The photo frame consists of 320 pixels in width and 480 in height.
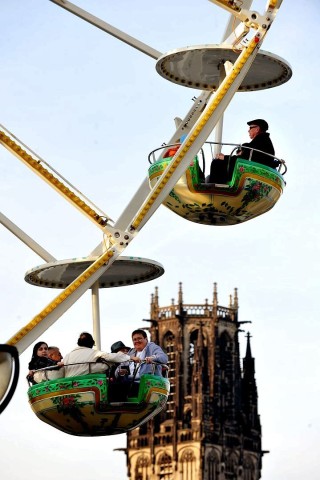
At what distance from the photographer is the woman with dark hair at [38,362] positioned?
18.9 meters

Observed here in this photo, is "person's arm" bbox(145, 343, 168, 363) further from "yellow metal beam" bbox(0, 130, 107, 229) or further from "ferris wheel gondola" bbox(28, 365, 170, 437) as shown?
"yellow metal beam" bbox(0, 130, 107, 229)

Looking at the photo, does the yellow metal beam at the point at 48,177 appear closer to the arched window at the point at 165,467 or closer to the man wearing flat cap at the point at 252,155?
the man wearing flat cap at the point at 252,155

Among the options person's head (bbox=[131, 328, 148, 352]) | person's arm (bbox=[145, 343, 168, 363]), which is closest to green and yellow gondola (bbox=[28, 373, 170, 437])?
person's arm (bbox=[145, 343, 168, 363])

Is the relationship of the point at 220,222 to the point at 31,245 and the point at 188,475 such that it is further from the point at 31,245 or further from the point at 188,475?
the point at 188,475

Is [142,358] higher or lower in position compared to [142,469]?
lower

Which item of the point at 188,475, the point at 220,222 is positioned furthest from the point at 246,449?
the point at 220,222

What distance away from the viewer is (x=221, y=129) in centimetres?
2045

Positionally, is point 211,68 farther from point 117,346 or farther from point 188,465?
point 188,465

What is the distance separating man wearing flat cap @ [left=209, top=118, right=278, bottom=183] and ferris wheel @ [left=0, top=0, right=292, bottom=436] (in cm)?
4

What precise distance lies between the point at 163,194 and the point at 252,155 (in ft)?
4.53

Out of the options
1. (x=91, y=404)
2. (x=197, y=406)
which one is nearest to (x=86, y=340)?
(x=91, y=404)

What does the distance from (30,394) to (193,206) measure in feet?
8.25

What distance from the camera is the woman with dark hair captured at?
18859 millimetres

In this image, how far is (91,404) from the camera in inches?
738
